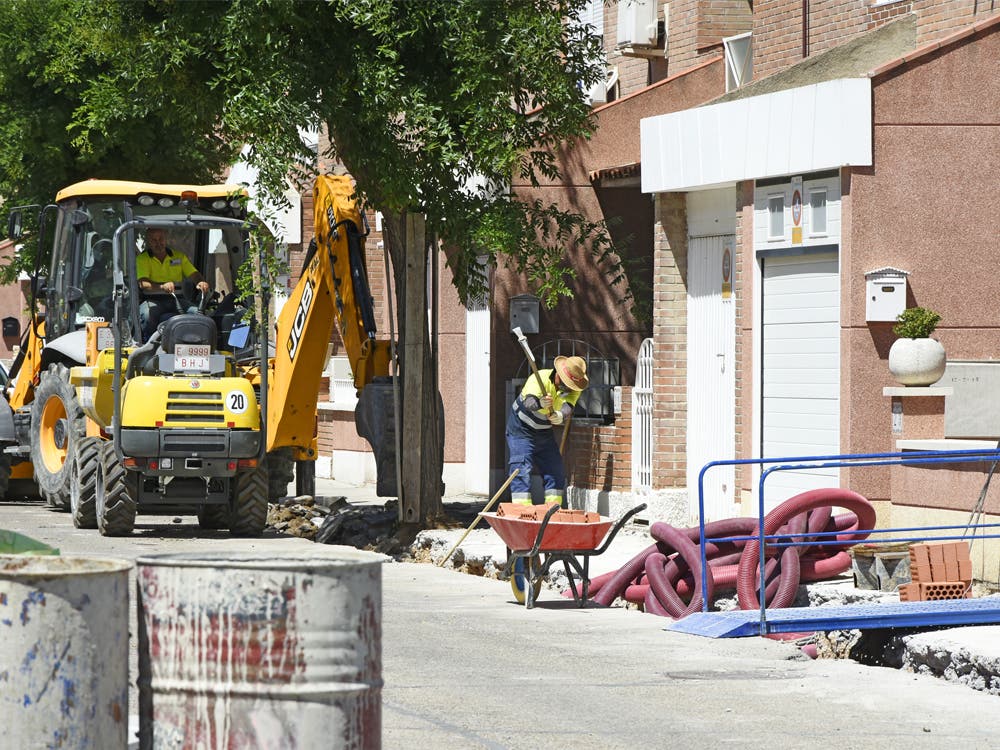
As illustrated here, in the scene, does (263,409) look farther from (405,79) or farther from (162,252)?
(405,79)

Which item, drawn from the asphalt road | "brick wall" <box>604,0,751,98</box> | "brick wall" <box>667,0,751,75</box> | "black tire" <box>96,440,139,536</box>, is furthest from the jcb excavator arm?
"brick wall" <box>667,0,751,75</box>

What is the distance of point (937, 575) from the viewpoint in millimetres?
11492

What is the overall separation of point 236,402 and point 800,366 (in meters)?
5.19

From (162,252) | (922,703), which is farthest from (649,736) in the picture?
(162,252)

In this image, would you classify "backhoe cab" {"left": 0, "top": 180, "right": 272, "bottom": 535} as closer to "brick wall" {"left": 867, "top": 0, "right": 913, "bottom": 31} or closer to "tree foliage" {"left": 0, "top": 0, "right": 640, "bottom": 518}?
"tree foliage" {"left": 0, "top": 0, "right": 640, "bottom": 518}

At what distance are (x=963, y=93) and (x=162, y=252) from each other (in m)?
7.89

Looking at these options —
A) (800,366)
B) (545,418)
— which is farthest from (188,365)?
(800,366)

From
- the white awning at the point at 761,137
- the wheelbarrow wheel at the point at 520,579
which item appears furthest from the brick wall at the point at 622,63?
the wheelbarrow wheel at the point at 520,579

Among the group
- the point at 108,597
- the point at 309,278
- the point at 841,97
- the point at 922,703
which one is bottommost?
the point at 922,703

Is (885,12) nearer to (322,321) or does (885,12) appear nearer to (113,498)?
(322,321)

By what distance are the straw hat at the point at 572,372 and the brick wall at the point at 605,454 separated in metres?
3.42

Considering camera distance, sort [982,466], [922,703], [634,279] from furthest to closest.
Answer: [634,279], [982,466], [922,703]

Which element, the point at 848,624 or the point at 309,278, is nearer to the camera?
the point at 848,624

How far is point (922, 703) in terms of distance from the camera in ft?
29.4
